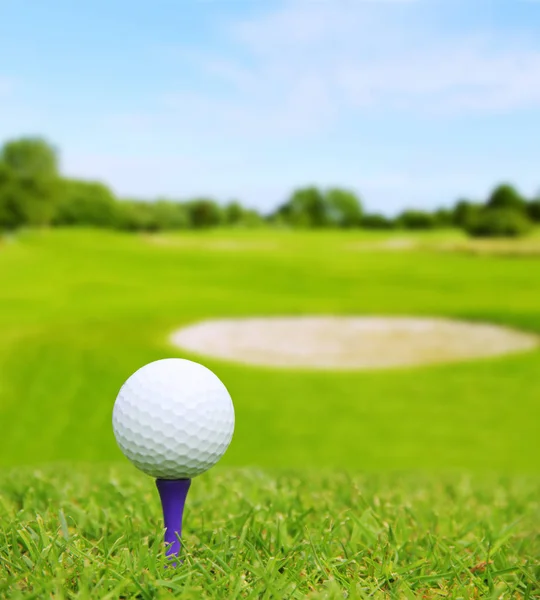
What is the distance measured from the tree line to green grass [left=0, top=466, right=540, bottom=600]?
50.9 meters

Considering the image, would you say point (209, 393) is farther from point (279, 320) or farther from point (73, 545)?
point (279, 320)

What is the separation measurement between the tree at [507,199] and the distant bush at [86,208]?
36654 millimetres

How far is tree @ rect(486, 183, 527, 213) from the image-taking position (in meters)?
57.0

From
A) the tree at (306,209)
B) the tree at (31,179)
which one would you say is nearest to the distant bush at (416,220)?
the tree at (306,209)

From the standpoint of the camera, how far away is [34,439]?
8.77m

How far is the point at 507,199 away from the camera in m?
57.7

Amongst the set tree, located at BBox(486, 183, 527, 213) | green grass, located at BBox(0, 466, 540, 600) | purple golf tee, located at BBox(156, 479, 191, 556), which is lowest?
green grass, located at BBox(0, 466, 540, 600)

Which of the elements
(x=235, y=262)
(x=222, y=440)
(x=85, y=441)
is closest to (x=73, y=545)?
(x=222, y=440)

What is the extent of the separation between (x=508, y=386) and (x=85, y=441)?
6.80 m

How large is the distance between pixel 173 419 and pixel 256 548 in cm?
51

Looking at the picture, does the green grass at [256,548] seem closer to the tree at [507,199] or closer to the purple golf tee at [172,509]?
the purple golf tee at [172,509]

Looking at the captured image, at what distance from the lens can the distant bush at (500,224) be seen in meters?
51.8

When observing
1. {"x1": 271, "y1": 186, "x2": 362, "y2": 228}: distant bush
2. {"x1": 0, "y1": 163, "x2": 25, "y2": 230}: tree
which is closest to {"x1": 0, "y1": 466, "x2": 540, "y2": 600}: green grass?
{"x1": 0, "y1": 163, "x2": 25, "y2": 230}: tree

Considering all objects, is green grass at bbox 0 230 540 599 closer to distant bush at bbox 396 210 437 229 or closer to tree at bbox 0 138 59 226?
tree at bbox 0 138 59 226
